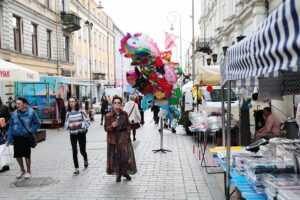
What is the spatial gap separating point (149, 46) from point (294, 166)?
598 cm

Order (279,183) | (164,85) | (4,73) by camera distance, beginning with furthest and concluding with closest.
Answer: (4,73)
(164,85)
(279,183)

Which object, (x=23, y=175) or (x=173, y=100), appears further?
(x=173, y=100)

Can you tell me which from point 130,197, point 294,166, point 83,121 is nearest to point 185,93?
point 83,121

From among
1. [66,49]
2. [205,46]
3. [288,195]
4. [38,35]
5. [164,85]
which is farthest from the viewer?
[205,46]

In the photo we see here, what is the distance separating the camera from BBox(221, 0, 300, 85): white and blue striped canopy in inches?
88.9

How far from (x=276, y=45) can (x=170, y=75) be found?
297 inches

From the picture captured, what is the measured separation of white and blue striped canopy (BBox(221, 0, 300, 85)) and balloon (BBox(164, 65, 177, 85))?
21.0 feet

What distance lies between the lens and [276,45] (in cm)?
254

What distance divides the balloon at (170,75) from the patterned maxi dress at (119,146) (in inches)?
120

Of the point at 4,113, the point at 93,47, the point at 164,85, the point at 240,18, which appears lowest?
the point at 4,113

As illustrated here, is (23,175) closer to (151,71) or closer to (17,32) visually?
(151,71)

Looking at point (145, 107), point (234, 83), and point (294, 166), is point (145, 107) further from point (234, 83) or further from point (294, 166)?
point (294, 166)

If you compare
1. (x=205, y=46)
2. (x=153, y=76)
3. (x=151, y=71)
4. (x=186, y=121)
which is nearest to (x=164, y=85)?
(x=153, y=76)

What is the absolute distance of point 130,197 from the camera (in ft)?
20.4
